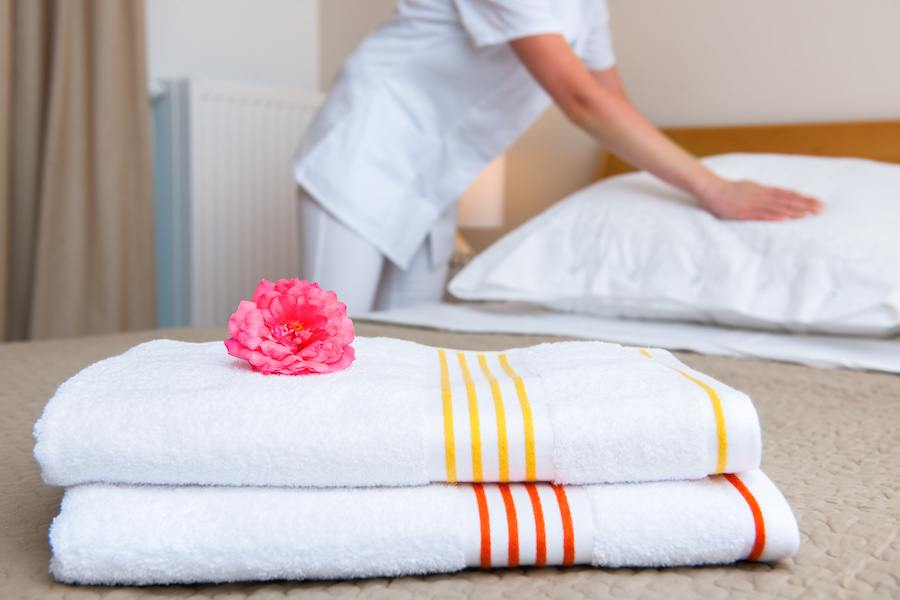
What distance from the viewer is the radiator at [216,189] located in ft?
8.90

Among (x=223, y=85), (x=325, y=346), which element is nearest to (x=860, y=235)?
(x=325, y=346)

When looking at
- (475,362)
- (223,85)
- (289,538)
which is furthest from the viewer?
(223,85)

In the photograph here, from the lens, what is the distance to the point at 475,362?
660 millimetres

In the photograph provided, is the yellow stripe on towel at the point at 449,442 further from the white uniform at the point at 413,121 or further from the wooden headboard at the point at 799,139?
the wooden headboard at the point at 799,139

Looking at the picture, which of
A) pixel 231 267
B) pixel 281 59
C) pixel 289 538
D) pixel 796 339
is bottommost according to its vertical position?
pixel 231 267

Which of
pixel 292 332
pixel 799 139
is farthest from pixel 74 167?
pixel 292 332

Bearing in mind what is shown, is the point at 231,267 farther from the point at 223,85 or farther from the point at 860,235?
the point at 860,235

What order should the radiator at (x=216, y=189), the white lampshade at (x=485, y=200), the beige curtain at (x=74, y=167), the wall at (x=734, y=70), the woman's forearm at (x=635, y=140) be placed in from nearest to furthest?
the woman's forearm at (x=635, y=140) < the wall at (x=734, y=70) < the beige curtain at (x=74, y=167) < the white lampshade at (x=485, y=200) < the radiator at (x=216, y=189)

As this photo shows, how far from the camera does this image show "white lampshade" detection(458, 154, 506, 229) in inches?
99.7

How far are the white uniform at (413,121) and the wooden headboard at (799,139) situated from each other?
0.44 metres

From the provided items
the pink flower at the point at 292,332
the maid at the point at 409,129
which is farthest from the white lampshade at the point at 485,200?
the pink flower at the point at 292,332

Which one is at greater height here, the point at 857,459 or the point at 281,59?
the point at 281,59

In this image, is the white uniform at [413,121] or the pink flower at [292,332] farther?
the white uniform at [413,121]

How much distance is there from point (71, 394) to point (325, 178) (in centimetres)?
133
